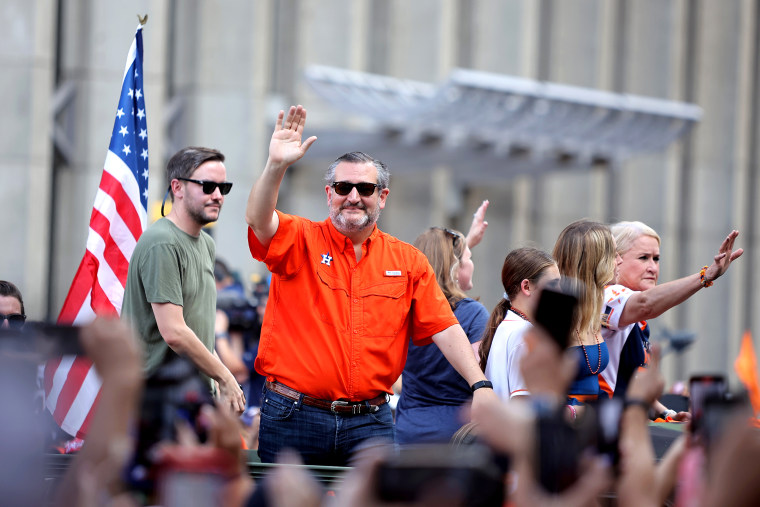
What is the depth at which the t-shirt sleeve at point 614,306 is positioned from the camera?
4371 millimetres

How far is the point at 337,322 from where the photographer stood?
3963 mm

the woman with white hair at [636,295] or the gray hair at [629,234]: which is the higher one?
the gray hair at [629,234]

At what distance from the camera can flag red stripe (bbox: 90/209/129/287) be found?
5.07m

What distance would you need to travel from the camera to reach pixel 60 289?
474 inches

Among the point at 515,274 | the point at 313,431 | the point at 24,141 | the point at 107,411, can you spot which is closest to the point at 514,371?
the point at 515,274

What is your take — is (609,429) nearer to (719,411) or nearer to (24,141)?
(719,411)

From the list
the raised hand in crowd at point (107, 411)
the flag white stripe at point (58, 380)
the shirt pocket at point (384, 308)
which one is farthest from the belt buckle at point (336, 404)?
the raised hand in crowd at point (107, 411)

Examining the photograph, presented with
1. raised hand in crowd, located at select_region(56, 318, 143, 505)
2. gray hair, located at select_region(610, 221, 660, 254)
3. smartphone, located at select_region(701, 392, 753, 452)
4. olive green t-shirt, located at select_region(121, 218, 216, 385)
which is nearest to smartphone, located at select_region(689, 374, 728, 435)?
smartphone, located at select_region(701, 392, 753, 452)

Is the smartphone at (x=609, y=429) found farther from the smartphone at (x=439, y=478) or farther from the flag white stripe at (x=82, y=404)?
the flag white stripe at (x=82, y=404)

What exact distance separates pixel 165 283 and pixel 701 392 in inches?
106

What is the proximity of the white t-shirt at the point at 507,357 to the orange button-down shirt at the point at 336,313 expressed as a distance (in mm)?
230

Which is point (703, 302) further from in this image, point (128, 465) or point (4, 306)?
point (128, 465)

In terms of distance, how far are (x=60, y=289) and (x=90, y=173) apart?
1.50 metres

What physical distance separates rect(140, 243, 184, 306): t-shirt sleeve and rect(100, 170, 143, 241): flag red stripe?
3.31ft
